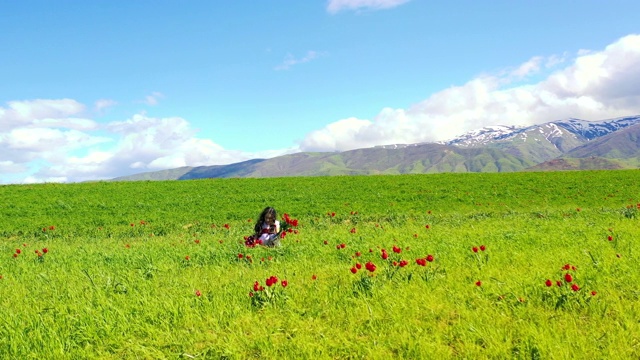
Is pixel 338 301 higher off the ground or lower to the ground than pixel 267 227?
lower

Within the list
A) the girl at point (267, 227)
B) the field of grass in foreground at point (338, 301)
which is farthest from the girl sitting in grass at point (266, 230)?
the field of grass in foreground at point (338, 301)

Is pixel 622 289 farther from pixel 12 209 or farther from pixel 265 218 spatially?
pixel 12 209

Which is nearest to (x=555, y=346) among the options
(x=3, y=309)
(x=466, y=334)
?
(x=466, y=334)

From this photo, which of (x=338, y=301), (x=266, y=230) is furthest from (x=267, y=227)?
(x=338, y=301)

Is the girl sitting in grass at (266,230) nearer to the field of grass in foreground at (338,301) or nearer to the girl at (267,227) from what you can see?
the girl at (267,227)

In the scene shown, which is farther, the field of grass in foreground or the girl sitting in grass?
the girl sitting in grass

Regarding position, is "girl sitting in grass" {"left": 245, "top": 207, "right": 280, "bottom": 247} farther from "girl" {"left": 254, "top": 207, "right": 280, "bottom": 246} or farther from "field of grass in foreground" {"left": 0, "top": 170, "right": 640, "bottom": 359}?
"field of grass in foreground" {"left": 0, "top": 170, "right": 640, "bottom": 359}

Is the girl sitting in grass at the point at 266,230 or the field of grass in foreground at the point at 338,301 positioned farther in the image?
the girl sitting in grass at the point at 266,230

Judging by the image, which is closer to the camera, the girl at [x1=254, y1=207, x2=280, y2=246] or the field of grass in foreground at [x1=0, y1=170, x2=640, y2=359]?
the field of grass in foreground at [x1=0, y1=170, x2=640, y2=359]

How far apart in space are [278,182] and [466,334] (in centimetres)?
4265

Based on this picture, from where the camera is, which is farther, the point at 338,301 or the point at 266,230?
the point at 266,230

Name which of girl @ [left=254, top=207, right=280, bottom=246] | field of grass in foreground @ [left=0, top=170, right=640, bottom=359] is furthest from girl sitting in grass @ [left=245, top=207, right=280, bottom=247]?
field of grass in foreground @ [left=0, top=170, right=640, bottom=359]

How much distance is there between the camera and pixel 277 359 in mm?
4191

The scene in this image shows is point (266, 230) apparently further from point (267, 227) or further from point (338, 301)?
point (338, 301)
